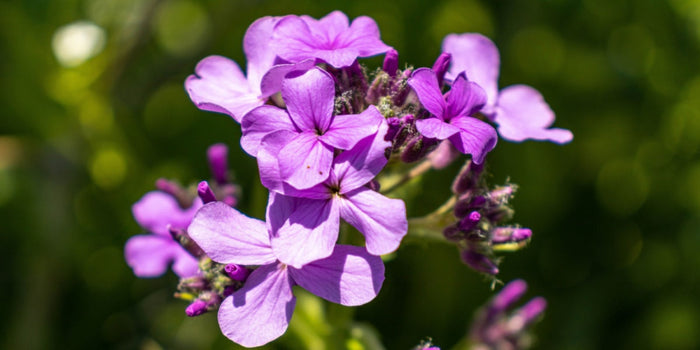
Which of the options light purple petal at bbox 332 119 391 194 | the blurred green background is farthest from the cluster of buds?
the blurred green background

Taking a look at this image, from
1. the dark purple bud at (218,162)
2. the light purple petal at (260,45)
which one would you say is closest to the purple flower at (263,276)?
the light purple petal at (260,45)

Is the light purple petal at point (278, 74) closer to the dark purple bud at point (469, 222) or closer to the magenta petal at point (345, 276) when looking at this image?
the magenta petal at point (345, 276)

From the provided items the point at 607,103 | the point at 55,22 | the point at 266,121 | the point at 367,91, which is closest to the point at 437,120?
the point at 367,91

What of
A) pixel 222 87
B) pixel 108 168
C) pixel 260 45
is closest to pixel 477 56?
pixel 260 45

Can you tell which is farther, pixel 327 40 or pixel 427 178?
pixel 427 178

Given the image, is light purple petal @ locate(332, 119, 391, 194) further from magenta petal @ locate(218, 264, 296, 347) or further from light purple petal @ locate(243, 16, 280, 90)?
light purple petal @ locate(243, 16, 280, 90)

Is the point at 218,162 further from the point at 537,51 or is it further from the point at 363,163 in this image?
the point at 537,51
